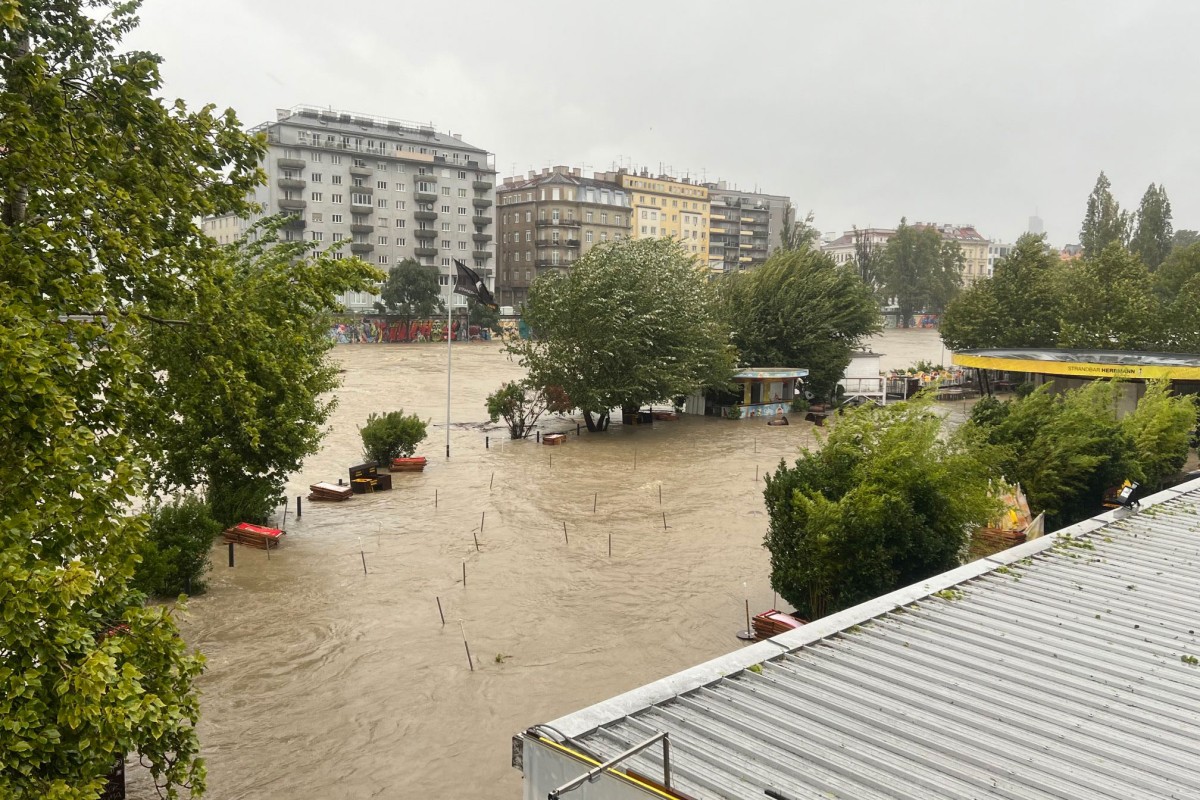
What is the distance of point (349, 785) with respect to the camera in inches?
367

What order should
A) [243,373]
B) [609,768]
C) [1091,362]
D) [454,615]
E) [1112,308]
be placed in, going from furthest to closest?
[1112,308] < [1091,362] < [454,615] < [243,373] < [609,768]

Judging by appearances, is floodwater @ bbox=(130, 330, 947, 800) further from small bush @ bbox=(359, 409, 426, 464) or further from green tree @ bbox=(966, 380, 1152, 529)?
green tree @ bbox=(966, 380, 1152, 529)

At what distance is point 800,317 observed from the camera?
4316cm

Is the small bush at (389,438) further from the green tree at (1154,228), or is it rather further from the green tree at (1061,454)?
the green tree at (1154,228)

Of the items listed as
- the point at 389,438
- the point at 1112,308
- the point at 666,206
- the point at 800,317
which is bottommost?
the point at 389,438

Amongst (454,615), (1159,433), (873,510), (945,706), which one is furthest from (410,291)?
(945,706)

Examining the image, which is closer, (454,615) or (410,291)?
(454,615)

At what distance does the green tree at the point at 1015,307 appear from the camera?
163 feet

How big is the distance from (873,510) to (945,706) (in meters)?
5.68

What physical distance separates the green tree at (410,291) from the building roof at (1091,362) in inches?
2158

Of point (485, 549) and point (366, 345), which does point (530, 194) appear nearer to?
point (366, 345)

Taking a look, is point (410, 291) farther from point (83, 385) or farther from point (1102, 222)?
point (83, 385)

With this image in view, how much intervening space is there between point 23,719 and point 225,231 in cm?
9695

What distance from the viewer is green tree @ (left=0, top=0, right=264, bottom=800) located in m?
4.91
